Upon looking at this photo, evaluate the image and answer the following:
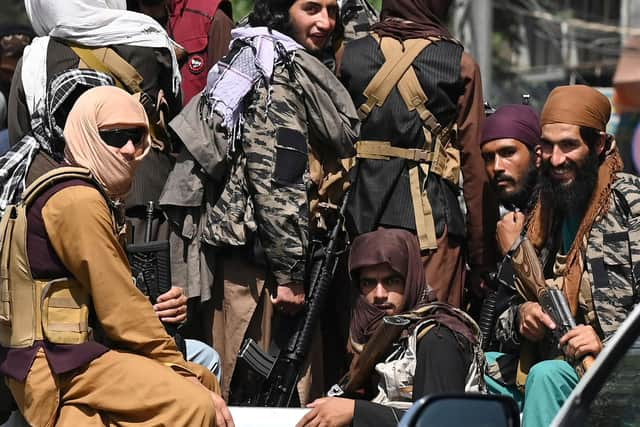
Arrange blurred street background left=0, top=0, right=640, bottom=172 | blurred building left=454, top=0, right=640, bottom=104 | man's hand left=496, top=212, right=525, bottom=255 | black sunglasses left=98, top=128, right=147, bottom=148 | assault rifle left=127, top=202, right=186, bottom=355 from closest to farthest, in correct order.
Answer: black sunglasses left=98, top=128, right=147, bottom=148 → assault rifle left=127, top=202, right=186, bottom=355 → man's hand left=496, top=212, right=525, bottom=255 → blurred street background left=0, top=0, right=640, bottom=172 → blurred building left=454, top=0, right=640, bottom=104

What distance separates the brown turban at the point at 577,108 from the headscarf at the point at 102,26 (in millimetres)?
1668

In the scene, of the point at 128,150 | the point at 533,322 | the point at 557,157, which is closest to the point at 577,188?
the point at 557,157

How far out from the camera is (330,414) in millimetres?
4434

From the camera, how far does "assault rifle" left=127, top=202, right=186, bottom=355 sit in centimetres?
474

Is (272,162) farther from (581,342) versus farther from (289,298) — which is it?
(581,342)

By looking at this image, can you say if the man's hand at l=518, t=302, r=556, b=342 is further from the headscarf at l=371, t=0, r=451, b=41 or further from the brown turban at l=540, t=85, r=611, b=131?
the headscarf at l=371, t=0, r=451, b=41

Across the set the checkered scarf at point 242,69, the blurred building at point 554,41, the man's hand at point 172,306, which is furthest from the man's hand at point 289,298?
the blurred building at point 554,41

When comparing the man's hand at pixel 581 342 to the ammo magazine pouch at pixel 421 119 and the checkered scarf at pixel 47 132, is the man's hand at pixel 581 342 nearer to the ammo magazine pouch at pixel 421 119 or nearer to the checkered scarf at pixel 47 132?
the ammo magazine pouch at pixel 421 119

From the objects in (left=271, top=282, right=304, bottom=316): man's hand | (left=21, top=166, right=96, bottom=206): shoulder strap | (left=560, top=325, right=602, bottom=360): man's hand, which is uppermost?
(left=21, top=166, right=96, bottom=206): shoulder strap

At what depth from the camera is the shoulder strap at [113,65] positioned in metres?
5.39

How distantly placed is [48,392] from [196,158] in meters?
1.41

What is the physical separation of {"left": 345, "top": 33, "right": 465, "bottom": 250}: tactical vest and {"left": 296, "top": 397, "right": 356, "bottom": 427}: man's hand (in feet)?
4.21

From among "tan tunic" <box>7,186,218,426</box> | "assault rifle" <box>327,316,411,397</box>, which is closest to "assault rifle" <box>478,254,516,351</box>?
"assault rifle" <box>327,316,411,397</box>

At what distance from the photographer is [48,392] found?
422cm
